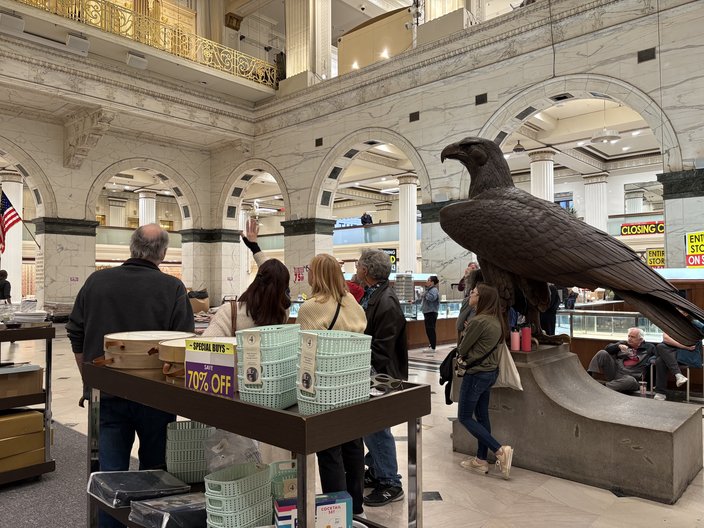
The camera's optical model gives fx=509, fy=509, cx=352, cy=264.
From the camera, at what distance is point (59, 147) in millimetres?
13906

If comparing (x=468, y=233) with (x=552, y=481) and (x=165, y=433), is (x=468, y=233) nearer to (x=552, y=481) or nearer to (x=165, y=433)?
(x=552, y=481)

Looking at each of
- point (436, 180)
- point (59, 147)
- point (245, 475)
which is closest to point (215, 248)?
point (59, 147)

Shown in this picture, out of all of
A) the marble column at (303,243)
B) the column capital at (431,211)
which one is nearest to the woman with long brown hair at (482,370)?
the column capital at (431,211)

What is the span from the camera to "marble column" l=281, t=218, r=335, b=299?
528 inches

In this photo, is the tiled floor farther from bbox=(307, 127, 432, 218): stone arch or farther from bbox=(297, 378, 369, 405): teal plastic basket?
bbox=(307, 127, 432, 218): stone arch

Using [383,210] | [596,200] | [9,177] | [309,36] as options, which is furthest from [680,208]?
[383,210]

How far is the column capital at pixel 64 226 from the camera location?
1351cm

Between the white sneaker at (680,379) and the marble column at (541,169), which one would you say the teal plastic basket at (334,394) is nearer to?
the white sneaker at (680,379)

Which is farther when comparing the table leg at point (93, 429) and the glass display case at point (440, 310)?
the glass display case at point (440, 310)

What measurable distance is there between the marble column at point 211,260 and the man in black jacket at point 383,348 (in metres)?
13.9

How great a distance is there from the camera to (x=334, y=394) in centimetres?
137

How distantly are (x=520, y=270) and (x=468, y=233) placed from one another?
0.46 m

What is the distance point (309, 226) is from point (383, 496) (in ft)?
34.9

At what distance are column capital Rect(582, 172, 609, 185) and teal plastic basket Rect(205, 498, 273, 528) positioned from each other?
833 inches
